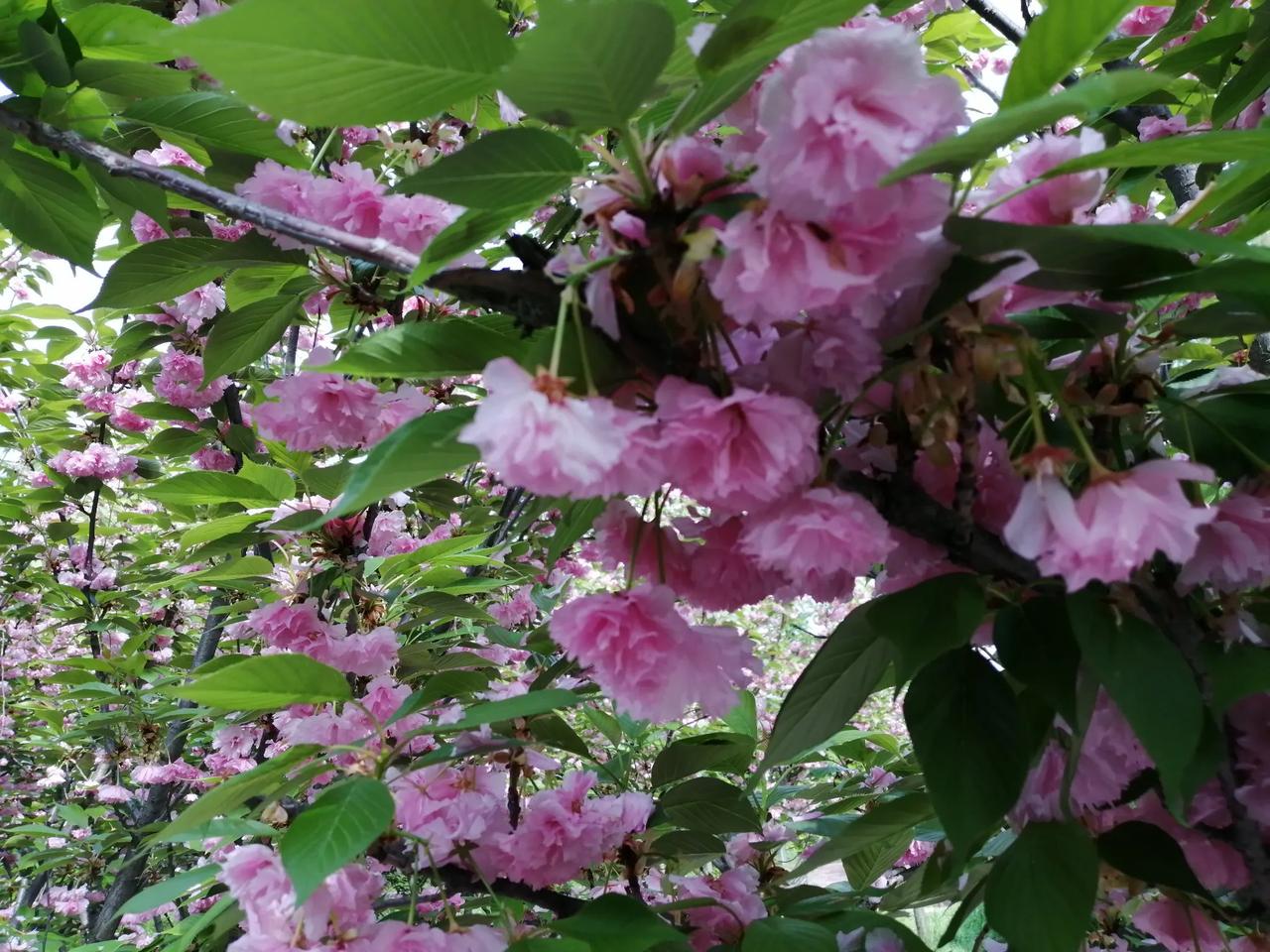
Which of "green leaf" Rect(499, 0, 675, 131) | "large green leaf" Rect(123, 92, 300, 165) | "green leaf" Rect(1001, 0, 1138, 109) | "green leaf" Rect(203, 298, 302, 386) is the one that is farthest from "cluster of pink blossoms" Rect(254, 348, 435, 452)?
"green leaf" Rect(1001, 0, 1138, 109)

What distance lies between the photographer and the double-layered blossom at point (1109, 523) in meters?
0.39

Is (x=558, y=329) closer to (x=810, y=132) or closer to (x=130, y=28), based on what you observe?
(x=810, y=132)

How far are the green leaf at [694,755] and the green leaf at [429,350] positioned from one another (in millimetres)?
740

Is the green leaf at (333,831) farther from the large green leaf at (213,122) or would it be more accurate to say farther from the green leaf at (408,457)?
the large green leaf at (213,122)

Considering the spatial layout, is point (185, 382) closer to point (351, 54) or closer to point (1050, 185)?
point (351, 54)

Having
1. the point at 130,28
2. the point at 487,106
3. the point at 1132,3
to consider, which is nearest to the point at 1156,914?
the point at 1132,3

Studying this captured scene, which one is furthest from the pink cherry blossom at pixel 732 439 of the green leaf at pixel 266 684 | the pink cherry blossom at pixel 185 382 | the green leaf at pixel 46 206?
the pink cherry blossom at pixel 185 382

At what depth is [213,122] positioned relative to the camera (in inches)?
38.2

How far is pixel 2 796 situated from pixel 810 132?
493 centimetres

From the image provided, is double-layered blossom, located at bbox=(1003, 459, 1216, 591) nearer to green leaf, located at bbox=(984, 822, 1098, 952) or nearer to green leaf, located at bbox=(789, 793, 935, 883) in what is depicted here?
green leaf, located at bbox=(984, 822, 1098, 952)

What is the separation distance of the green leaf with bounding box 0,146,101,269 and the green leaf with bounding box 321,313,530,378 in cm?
72

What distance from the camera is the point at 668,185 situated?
435 millimetres

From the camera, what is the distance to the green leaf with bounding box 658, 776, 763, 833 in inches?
40.6

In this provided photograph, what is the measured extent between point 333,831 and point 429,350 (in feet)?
0.96
